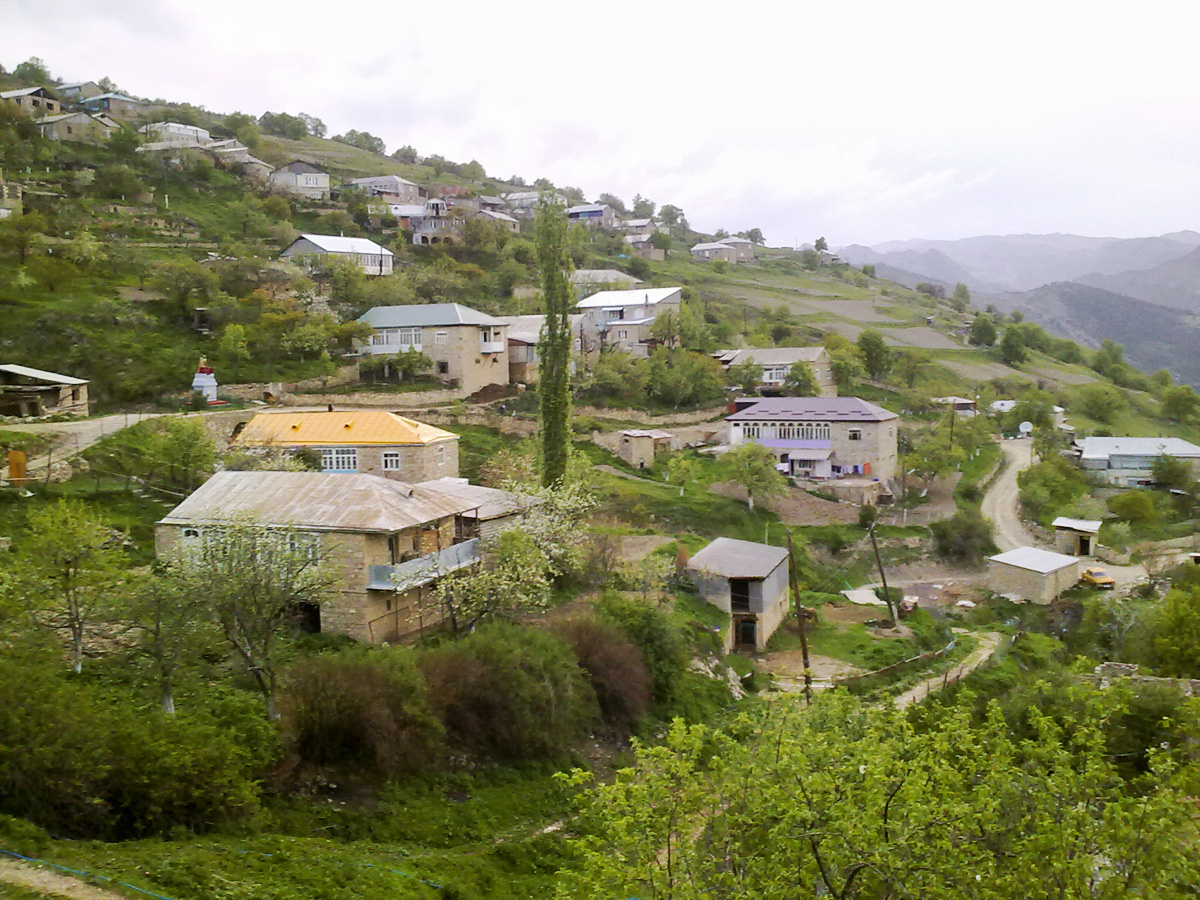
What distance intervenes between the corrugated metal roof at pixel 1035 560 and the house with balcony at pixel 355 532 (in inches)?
1060

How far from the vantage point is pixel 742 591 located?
1123 inches

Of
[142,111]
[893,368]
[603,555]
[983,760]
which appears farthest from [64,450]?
[142,111]

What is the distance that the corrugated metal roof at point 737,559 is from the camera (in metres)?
28.5

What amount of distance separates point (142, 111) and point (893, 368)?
284 feet

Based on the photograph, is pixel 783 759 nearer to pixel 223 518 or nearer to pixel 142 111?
pixel 223 518

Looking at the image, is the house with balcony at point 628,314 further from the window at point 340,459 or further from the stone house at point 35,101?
the stone house at point 35,101

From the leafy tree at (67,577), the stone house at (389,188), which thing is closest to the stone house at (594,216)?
the stone house at (389,188)

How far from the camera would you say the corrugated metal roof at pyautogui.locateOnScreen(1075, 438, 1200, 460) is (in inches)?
2142

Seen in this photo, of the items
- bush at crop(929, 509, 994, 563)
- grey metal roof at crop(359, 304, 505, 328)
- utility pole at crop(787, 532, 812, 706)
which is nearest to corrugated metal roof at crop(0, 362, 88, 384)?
grey metal roof at crop(359, 304, 505, 328)

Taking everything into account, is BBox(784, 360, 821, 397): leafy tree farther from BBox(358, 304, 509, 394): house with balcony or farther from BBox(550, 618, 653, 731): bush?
BBox(550, 618, 653, 731): bush

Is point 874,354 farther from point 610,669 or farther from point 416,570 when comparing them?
point 416,570

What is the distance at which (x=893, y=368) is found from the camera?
7094cm

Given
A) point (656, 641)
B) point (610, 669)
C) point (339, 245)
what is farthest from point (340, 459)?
point (339, 245)

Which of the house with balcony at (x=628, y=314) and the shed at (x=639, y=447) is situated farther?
the house with balcony at (x=628, y=314)
